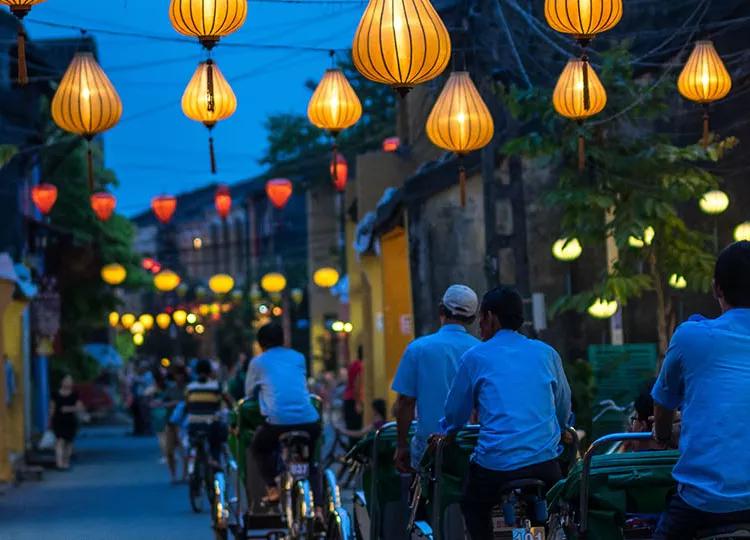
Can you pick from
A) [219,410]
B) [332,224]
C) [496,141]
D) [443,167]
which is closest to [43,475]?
[219,410]

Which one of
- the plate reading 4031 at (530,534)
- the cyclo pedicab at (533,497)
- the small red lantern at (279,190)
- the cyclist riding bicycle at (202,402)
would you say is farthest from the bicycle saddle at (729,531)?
the small red lantern at (279,190)

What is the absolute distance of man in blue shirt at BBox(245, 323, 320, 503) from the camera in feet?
41.7

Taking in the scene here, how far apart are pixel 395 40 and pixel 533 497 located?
4542 millimetres

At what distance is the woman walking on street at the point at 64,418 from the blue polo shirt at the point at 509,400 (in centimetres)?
2269

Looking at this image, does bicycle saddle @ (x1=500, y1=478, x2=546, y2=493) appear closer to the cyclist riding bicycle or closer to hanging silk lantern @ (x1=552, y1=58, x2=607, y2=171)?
hanging silk lantern @ (x1=552, y1=58, x2=607, y2=171)

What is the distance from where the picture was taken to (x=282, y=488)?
12.7 metres

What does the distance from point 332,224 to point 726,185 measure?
42.9 metres

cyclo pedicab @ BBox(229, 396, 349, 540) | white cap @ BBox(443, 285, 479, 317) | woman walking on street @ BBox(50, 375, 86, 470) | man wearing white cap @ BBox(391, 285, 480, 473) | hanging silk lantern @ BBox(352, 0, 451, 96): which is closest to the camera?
man wearing white cap @ BBox(391, 285, 480, 473)

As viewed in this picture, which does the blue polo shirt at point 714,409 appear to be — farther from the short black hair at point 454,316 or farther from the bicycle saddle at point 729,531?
the short black hair at point 454,316

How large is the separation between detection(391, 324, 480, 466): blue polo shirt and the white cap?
231 mm

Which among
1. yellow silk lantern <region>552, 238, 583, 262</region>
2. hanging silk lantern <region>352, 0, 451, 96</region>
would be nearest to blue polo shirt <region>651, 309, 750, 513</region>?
hanging silk lantern <region>352, 0, 451, 96</region>

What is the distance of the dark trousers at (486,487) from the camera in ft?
26.0

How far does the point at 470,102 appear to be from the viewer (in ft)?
48.8

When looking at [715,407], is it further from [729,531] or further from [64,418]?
[64,418]
